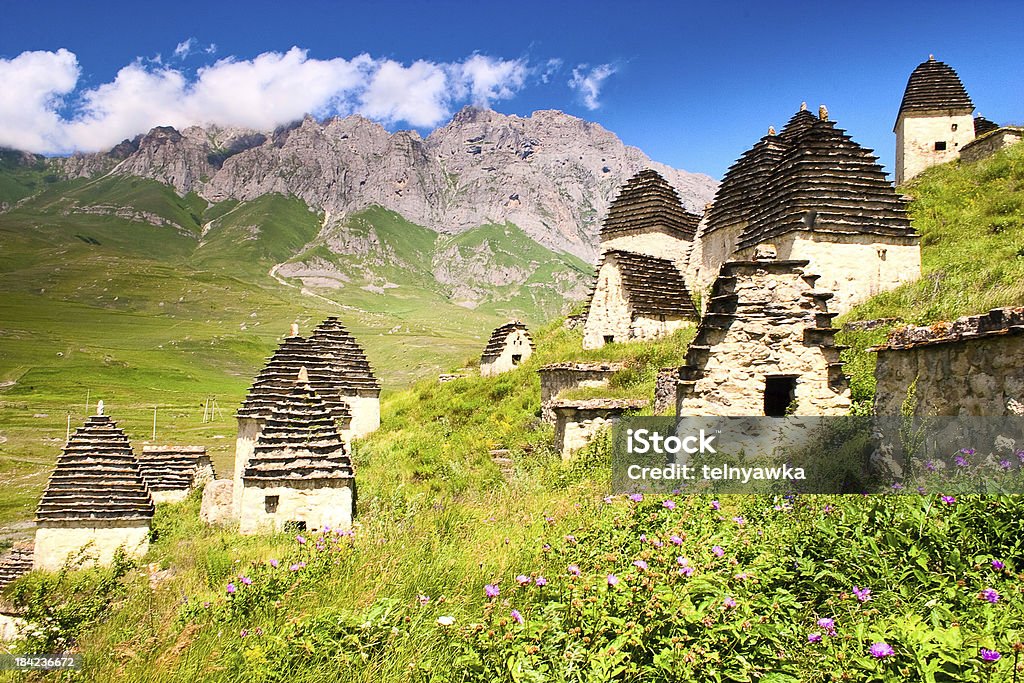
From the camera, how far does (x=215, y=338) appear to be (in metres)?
116

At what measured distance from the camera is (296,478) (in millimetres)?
14016

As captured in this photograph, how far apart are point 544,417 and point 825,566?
12.7m

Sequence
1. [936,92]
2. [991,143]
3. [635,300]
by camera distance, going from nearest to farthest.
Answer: [635,300]
[991,143]
[936,92]

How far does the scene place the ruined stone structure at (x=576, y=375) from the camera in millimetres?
16547

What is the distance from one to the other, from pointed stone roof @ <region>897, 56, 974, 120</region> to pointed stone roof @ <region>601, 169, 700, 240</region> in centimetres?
1602

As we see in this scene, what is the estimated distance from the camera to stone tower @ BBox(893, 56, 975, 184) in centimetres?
3531

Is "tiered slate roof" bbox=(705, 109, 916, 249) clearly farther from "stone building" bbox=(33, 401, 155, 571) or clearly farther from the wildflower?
"stone building" bbox=(33, 401, 155, 571)

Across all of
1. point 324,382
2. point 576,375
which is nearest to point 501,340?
point 324,382

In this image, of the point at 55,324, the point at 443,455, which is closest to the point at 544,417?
the point at 443,455

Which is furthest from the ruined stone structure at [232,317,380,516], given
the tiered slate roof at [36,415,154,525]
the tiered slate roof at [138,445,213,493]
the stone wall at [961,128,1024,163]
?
the stone wall at [961,128,1024,163]

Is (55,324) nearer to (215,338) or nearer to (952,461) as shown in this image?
(215,338)

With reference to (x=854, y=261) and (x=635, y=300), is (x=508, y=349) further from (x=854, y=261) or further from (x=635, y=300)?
(x=854, y=261)

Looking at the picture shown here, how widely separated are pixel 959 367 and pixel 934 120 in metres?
37.8

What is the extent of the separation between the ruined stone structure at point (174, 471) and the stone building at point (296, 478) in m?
10.9
